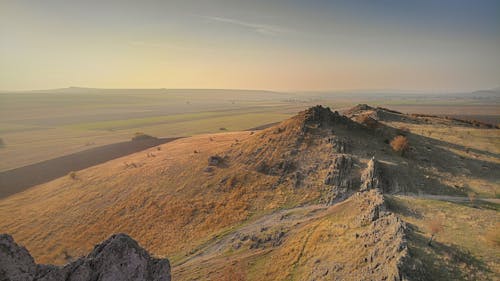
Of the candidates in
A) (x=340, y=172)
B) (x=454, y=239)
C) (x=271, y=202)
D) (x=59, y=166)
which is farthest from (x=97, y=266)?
(x=59, y=166)

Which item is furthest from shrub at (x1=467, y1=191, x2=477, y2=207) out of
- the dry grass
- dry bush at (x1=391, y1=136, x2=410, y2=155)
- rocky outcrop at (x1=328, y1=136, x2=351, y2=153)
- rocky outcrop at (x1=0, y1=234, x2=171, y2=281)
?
rocky outcrop at (x1=0, y1=234, x2=171, y2=281)

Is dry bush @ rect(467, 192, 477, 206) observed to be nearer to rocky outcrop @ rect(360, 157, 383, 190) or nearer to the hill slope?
the hill slope

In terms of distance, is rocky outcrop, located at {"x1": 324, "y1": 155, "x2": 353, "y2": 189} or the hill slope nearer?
the hill slope

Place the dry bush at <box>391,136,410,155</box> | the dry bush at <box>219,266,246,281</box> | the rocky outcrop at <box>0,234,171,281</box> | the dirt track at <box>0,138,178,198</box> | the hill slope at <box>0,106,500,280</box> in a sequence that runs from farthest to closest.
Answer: the dirt track at <box>0,138,178,198</box> → the dry bush at <box>391,136,410,155</box> → the dry bush at <box>219,266,246,281</box> → the hill slope at <box>0,106,500,280</box> → the rocky outcrop at <box>0,234,171,281</box>

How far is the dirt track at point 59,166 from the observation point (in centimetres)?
6050

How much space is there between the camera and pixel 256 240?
105 feet

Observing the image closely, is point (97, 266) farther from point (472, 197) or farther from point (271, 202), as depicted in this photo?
point (472, 197)

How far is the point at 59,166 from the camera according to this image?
2827 inches

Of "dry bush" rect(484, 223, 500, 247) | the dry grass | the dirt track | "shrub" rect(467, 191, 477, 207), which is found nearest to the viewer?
the dry grass

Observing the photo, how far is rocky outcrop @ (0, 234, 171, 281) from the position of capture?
14.3 meters

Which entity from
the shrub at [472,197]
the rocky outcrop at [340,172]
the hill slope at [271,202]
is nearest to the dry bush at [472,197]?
the shrub at [472,197]

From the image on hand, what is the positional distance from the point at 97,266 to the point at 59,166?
7073cm

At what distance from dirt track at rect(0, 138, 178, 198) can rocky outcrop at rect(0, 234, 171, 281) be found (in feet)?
181

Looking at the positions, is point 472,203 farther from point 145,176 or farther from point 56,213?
point 56,213
